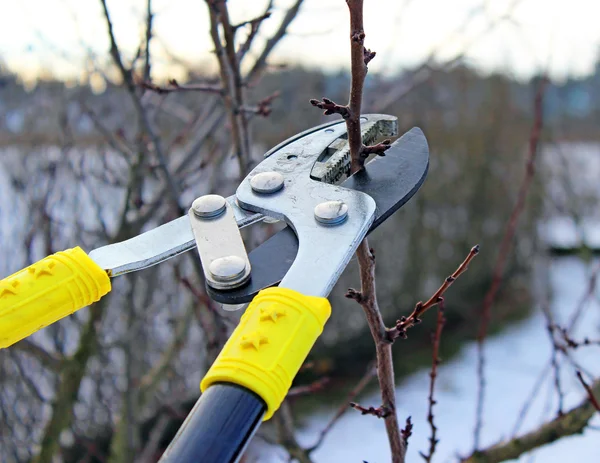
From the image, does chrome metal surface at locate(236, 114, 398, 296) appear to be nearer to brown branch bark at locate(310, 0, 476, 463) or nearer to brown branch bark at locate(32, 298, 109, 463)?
brown branch bark at locate(310, 0, 476, 463)

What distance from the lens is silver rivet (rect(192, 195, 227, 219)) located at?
5.19 ft

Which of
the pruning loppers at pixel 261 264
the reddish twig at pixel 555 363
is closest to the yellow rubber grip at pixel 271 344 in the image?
the pruning loppers at pixel 261 264

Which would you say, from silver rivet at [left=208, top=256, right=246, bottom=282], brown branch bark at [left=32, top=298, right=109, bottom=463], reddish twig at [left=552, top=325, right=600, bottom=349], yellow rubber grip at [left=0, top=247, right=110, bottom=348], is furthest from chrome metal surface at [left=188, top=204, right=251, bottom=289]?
brown branch bark at [left=32, top=298, right=109, bottom=463]

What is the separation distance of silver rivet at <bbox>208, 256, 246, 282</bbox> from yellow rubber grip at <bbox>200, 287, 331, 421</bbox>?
27 centimetres

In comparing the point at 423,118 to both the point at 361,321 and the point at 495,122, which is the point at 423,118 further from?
the point at 361,321

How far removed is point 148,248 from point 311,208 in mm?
402

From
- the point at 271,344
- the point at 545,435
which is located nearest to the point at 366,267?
the point at 271,344

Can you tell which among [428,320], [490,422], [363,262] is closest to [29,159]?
[363,262]

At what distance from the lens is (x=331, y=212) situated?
1.45 meters

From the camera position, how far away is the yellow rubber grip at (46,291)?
1320mm

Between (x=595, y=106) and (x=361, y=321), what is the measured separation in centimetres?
1304

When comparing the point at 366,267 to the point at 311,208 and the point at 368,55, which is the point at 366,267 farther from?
the point at 368,55

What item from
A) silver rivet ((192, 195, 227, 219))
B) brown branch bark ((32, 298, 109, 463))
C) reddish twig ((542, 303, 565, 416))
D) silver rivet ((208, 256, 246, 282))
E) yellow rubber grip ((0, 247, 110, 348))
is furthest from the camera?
brown branch bark ((32, 298, 109, 463))

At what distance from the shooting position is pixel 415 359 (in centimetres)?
947
